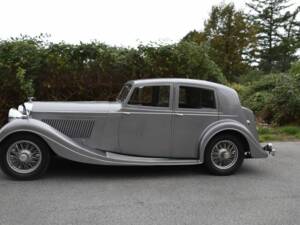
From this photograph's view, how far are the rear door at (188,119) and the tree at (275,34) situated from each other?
32.4m

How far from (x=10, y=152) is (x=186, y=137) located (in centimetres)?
271

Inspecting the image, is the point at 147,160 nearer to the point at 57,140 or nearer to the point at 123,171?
the point at 123,171

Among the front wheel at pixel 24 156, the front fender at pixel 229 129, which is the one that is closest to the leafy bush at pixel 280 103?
the front fender at pixel 229 129

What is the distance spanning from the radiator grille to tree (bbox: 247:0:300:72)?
33258 mm

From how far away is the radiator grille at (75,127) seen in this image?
6262mm

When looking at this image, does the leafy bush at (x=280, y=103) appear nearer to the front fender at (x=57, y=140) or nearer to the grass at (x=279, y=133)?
the grass at (x=279, y=133)

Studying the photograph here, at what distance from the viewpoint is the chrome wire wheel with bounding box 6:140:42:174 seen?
5.89 m

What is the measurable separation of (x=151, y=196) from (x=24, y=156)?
2031 mm

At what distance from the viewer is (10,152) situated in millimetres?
5891

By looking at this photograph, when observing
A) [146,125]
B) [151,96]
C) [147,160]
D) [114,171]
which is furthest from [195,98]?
[114,171]

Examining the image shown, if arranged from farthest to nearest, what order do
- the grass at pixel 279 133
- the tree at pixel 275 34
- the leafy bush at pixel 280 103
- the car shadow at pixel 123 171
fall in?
the tree at pixel 275 34 < the leafy bush at pixel 280 103 < the grass at pixel 279 133 < the car shadow at pixel 123 171

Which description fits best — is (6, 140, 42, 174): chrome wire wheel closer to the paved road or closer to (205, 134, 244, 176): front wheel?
the paved road

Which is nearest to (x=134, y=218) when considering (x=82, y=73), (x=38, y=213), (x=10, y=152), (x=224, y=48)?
(x=38, y=213)

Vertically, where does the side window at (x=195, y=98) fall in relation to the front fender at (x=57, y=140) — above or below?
above
